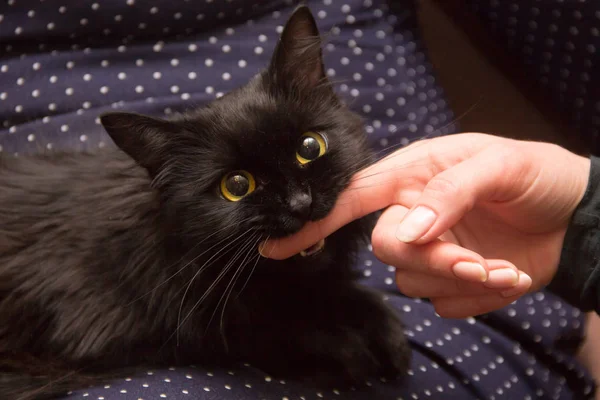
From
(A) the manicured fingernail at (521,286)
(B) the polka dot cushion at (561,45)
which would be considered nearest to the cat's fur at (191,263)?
(A) the manicured fingernail at (521,286)

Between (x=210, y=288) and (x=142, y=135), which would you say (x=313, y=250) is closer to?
(x=210, y=288)

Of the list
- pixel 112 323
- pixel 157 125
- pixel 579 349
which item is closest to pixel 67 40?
pixel 157 125

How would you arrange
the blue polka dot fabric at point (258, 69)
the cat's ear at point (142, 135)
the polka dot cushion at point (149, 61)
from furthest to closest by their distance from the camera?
the polka dot cushion at point (149, 61)
the blue polka dot fabric at point (258, 69)
the cat's ear at point (142, 135)

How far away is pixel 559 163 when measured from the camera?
3.12 ft

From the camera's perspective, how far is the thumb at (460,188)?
792 mm

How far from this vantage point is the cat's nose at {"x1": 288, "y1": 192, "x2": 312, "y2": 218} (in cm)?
86

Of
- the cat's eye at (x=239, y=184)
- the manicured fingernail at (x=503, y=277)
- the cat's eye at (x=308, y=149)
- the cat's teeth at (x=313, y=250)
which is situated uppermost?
the cat's eye at (x=308, y=149)

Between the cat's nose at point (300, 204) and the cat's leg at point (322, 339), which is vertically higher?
the cat's nose at point (300, 204)

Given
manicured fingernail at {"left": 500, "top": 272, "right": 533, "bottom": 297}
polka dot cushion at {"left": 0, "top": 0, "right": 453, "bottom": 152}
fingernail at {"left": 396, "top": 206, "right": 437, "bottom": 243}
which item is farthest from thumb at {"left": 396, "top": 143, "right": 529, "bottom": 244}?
polka dot cushion at {"left": 0, "top": 0, "right": 453, "bottom": 152}

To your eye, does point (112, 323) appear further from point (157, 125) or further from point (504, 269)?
point (504, 269)

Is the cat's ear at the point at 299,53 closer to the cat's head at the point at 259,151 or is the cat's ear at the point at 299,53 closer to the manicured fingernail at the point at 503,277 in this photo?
the cat's head at the point at 259,151

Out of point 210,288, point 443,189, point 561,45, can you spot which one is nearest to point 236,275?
point 210,288

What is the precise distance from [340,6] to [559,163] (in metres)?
0.76

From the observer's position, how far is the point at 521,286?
0.85 metres
